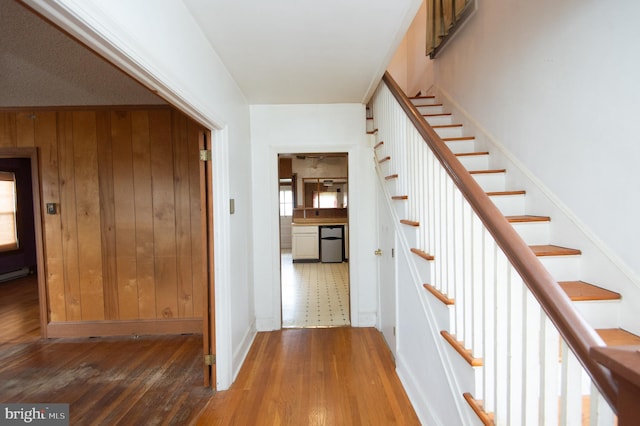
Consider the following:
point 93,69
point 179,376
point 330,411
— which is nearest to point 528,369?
point 330,411

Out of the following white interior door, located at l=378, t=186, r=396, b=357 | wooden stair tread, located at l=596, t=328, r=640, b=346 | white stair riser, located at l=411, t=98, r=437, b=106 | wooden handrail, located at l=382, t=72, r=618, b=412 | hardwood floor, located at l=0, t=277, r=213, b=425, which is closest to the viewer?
wooden handrail, located at l=382, t=72, r=618, b=412

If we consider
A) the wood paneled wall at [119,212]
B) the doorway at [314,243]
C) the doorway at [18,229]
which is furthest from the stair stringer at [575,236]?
the doorway at [18,229]

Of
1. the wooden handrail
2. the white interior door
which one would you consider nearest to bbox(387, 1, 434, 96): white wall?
the white interior door

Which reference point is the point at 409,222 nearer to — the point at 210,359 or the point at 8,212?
the point at 210,359

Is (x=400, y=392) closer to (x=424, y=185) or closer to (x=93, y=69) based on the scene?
(x=424, y=185)

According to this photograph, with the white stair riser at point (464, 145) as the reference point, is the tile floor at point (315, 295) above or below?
below

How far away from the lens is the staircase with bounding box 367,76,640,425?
0.90 meters

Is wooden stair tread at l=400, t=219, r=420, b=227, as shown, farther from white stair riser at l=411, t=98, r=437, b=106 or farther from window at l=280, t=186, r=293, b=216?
window at l=280, t=186, r=293, b=216

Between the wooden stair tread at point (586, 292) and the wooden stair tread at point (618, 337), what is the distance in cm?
16

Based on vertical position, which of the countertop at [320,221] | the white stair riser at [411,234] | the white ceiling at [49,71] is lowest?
the countertop at [320,221]

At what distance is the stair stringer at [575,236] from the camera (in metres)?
1.54

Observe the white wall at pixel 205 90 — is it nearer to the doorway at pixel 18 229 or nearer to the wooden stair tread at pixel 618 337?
the wooden stair tread at pixel 618 337

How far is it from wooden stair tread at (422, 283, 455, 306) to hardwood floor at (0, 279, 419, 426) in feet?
3.02

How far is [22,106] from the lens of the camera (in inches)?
124
